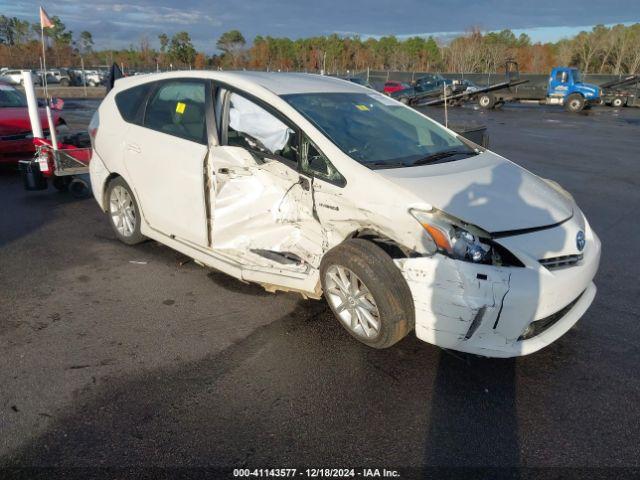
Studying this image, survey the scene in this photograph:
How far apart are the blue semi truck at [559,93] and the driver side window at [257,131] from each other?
2516 centimetres

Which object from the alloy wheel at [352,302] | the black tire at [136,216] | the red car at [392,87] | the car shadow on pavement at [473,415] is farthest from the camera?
the red car at [392,87]

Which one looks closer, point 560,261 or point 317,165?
point 560,261

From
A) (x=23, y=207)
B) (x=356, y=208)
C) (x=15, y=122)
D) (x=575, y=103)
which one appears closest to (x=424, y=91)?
(x=575, y=103)

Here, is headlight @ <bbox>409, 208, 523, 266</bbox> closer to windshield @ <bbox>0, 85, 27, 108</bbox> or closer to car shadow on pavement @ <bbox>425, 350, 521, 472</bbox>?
car shadow on pavement @ <bbox>425, 350, 521, 472</bbox>

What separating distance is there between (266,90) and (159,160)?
1.23 m

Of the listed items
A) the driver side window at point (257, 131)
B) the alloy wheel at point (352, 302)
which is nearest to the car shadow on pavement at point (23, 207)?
the driver side window at point (257, 131)

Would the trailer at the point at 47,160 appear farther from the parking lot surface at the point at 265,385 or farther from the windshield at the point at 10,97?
the windshield at the point at 10,97

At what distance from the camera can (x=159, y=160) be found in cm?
448

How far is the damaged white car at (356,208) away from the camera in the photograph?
298 centimetres

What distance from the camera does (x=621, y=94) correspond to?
2791 centimetres

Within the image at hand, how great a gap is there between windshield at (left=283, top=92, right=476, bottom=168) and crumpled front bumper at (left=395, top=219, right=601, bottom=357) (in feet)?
3.13

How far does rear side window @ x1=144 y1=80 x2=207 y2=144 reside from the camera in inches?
167

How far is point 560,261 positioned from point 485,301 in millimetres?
657

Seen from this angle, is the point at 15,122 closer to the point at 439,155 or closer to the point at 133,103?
the point at 133,103
